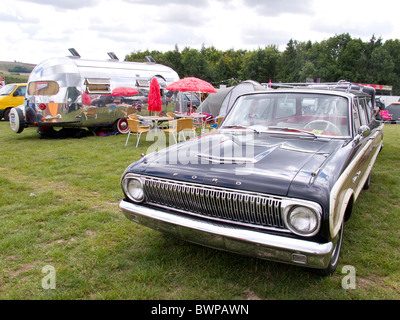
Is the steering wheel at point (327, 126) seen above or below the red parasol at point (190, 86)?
below

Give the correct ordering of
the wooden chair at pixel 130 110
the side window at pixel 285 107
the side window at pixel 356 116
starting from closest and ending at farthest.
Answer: the side window at pixel 356 116 → the side window at pixel 285 107 → the wooden chair at pixel 130 110

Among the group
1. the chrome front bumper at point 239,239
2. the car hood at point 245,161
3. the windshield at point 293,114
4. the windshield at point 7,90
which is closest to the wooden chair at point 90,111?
the windshield at point 293,114

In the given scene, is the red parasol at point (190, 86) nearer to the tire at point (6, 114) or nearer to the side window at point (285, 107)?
the side window at point (285, 107)

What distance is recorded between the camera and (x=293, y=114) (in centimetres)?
376

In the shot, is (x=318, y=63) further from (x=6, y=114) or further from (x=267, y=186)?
(x=267, y=186)

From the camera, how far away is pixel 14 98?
50.7ft

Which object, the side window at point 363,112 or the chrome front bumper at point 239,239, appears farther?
the side window at point 363,112

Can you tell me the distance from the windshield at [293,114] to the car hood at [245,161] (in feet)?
0.78

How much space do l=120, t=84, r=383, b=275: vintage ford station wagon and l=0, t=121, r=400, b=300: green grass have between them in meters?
0.40

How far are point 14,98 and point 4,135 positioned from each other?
5.23 m

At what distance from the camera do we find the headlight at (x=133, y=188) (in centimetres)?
294

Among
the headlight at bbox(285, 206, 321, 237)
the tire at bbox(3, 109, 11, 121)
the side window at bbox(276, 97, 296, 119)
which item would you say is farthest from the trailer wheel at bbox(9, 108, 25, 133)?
the headlight at bbox(285, 206, 321, 237)
